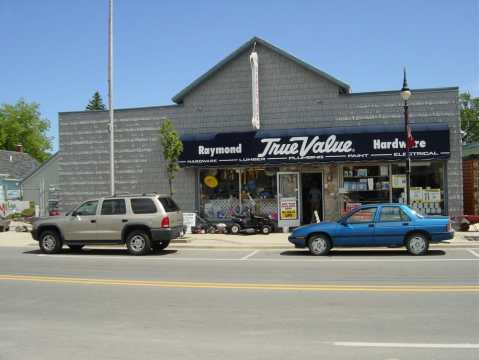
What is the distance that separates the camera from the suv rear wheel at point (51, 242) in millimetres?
15867

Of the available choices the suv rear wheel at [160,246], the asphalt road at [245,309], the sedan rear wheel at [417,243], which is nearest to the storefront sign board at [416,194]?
the sedan rear wheel at [417,243]

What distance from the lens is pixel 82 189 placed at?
22.6m

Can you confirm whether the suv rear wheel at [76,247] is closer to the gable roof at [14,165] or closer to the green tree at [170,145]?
the green tree at [170,145]

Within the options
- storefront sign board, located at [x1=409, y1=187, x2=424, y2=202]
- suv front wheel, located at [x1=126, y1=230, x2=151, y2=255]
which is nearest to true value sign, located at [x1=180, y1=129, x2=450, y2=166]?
storefront sign board, located at [x1=409, y1=187, x2=424, y2=202]

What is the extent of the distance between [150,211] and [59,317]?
24.8ft

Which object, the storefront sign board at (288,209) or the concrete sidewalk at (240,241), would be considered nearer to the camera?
the concrete sidewalk at (240,241)

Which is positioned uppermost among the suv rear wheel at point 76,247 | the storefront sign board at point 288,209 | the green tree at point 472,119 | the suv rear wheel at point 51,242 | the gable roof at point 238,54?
the green tree at point 472,119

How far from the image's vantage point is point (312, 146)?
1923cm

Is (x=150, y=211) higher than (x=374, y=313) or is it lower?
higher

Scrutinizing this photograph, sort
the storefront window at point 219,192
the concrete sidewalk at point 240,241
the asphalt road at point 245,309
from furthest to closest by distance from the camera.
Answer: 1. the storefront window at point 219,192
2. the concrete sidewalk at point 240,241
3. the asphalt road at point 245,309

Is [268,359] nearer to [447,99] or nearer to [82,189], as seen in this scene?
[447,99]

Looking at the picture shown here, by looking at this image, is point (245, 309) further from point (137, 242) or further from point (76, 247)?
point (76, 247)

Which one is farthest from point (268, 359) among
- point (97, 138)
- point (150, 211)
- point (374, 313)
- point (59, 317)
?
point (97, 138)

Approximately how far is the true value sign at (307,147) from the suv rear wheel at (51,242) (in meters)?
6.25
